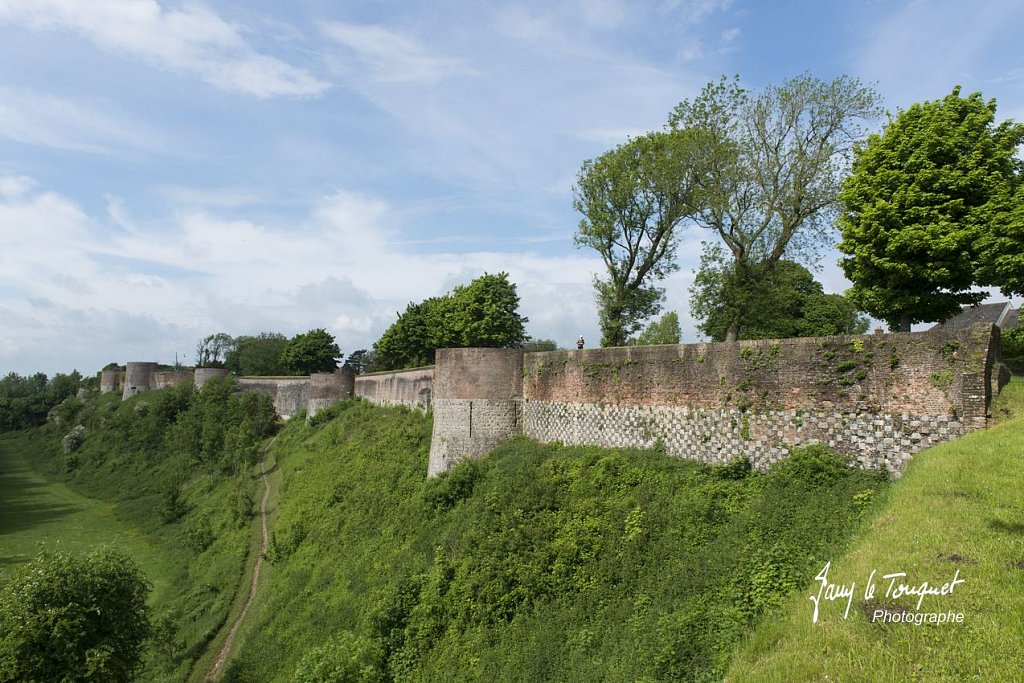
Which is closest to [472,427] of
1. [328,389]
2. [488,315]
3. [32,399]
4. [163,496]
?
[488,315]

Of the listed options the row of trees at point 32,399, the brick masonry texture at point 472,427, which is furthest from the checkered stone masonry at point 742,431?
the row of trees at point 32,399

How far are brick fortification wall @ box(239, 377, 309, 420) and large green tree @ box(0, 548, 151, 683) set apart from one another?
105 ft

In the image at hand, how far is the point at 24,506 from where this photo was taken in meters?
44.3

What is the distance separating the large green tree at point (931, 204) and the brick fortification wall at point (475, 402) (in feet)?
40.6

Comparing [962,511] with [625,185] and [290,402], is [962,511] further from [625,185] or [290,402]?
[290,402]

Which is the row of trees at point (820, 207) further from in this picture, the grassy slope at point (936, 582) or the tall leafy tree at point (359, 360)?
the tall leafy tree at point (359, 360)

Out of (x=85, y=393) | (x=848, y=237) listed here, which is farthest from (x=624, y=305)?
(x=85, y=393)

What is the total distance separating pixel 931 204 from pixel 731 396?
29.2 feet

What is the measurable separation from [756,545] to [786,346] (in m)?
4.94

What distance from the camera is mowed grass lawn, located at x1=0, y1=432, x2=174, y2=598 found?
3136cm

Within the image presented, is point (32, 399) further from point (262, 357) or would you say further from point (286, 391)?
point (286, 391)

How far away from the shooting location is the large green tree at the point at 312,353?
66688mm

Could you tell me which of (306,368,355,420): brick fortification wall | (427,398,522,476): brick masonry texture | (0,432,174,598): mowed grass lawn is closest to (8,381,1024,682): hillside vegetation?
(427,398,522,476): brick masonry texture

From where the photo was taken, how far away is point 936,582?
6.70 m
